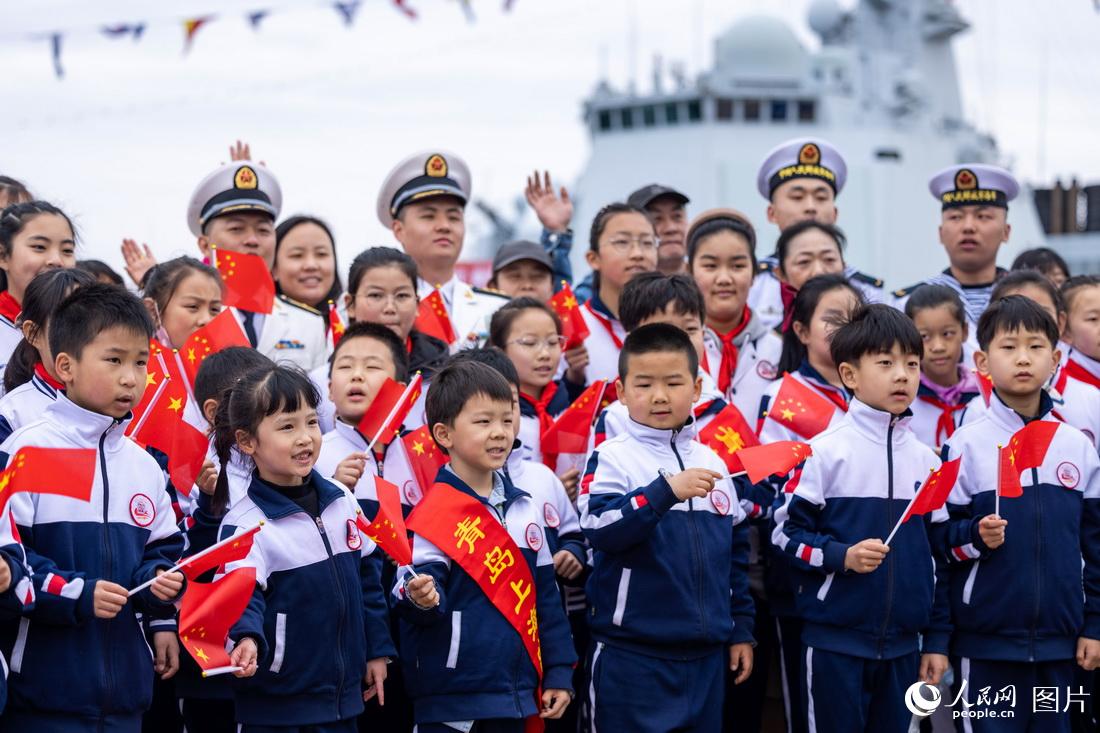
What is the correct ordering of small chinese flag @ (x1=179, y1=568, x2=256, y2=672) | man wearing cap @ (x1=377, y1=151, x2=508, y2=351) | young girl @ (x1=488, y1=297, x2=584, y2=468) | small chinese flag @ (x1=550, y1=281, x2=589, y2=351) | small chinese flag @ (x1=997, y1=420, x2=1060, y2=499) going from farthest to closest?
1. man wearing cap @ (x1=377, y1=151, x2=508, y2=351)
2. small chinese flag @ (x1=550, y1=281, x2=589, y2=351)
3. young girl @ (x1=488, y1=297, x2=584, y2=468)
4. small chinese flag @ (x1=997, y1=420, x2=1060, y2=499)
5. small chinese flag @ (x1=179, y1=568, x2=256, y2=672)

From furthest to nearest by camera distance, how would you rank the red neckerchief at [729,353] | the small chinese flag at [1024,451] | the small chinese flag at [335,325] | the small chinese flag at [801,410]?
1. the red neckerchief at [729,353]
2. the small chinese flag at [335,325]
3. the small chinese flag at [801,410]
4. the small chinese flag at [1024,451]

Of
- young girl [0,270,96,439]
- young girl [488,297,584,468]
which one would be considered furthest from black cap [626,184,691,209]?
young girl [0,270,96,439]

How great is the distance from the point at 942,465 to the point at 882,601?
529mm

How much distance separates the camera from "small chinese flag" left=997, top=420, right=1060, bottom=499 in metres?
4.88

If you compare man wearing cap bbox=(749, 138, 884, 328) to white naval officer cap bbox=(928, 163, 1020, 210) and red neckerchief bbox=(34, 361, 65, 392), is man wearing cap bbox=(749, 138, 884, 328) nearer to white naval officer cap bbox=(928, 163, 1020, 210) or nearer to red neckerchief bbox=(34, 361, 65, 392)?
white naval officer cap bbox=(928, 163, 1020, 210)

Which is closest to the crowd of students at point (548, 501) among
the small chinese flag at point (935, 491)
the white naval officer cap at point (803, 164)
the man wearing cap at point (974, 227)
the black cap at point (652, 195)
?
the small chinese flag at point (935, 491)

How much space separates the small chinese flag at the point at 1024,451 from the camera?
488 cm

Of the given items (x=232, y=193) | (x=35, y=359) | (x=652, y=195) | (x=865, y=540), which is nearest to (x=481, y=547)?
(x=865, y=540)

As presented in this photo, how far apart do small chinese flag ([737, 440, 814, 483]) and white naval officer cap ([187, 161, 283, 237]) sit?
2.71 m

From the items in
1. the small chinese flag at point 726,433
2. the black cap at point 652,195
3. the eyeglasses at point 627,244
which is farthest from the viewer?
the black cap at point 652,195

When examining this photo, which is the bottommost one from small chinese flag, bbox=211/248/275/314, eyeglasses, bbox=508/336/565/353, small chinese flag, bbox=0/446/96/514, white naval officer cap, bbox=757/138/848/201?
small chinese flag, bbox=0/446/96/514

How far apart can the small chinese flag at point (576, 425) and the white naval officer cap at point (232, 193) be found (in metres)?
1.86

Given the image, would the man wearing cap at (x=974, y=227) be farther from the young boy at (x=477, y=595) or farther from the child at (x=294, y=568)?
the child at (x=294, y=568)

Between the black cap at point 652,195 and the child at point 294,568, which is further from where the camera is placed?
the black cap at point 652,195
